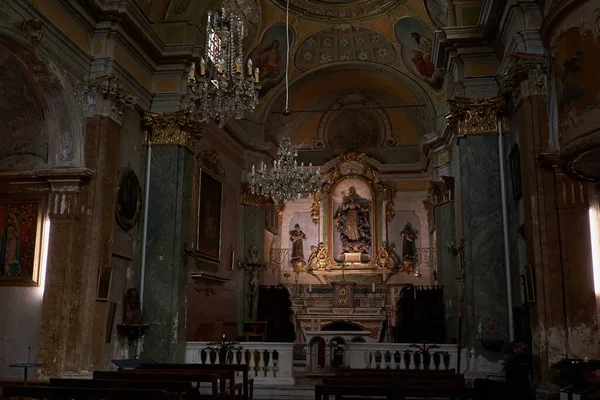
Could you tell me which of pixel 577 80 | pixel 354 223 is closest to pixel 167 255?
pixel 577 80

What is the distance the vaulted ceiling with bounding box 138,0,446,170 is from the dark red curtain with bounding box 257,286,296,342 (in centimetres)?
467

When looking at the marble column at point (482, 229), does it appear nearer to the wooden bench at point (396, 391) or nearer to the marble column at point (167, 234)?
the wooden bench at point (396, 391)

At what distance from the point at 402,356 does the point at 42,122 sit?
740 cm

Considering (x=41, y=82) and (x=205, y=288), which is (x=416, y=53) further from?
(x=41, y=82)

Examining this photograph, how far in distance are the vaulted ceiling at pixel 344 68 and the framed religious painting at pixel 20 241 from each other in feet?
15.0

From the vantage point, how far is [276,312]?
17734 millimetres

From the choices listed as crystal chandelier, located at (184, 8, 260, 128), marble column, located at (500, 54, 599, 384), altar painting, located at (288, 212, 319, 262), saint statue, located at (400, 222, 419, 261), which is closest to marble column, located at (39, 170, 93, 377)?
crystal chandelier, located at (184, 8, 260, 128)

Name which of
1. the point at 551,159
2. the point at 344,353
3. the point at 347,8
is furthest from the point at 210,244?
the point at 551,159

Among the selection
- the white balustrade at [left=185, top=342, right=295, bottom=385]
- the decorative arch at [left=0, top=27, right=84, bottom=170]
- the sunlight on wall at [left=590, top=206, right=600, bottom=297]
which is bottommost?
the white balustrade at [left=185, top=342, right=295, bottom=385]

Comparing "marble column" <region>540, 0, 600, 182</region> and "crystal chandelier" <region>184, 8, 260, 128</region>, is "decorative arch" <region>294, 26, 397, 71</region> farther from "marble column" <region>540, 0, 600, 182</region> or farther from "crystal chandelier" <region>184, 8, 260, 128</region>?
"marble column" <region>540, 0, 600, 182</region>

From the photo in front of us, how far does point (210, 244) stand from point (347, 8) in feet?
24.2

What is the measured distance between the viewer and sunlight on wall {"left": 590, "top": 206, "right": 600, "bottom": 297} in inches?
323

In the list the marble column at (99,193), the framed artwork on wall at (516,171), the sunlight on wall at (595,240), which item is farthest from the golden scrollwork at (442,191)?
the marble column at (99,193)

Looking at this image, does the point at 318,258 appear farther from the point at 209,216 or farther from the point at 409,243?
the point at 209,216
